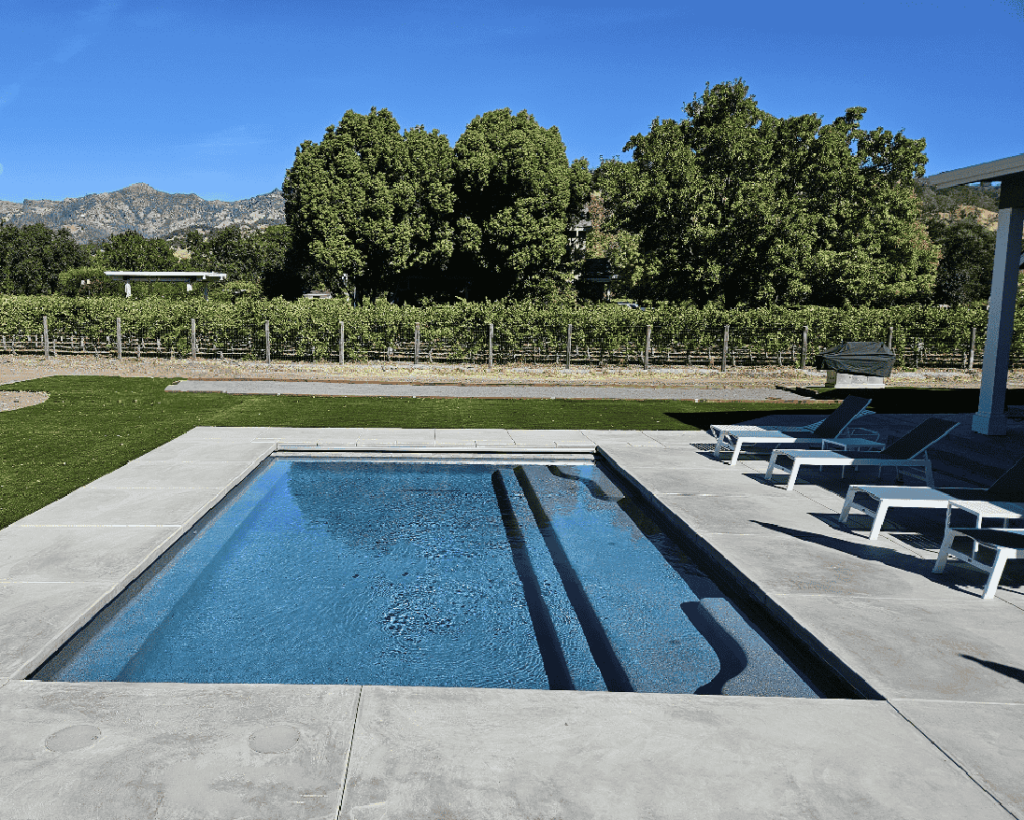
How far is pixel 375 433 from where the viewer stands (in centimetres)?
1265

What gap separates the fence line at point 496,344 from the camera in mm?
27953

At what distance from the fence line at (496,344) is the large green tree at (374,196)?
10058 millimetres

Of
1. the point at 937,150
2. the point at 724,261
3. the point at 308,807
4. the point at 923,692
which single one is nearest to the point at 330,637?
the point at 308,807

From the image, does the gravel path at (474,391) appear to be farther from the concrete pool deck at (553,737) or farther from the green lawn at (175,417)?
the concrete pool deck at (553,737)

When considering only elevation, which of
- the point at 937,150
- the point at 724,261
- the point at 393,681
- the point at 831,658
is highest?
the point at 937,150

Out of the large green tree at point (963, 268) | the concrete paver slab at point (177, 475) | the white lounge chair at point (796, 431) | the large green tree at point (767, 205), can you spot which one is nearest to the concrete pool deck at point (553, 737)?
the concrete paver slab at point (177, 475)

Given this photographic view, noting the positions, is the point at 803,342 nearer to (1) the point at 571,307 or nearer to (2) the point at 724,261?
(2) the point at 724,261

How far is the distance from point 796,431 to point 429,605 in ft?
24.5

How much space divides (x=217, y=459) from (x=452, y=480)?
3.30 meters

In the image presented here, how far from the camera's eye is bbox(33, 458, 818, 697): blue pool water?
5207 millimetres

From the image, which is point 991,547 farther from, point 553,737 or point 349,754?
point 349,754

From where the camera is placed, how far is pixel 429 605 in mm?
6441

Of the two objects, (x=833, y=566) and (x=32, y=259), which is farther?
(x=32, y=259)

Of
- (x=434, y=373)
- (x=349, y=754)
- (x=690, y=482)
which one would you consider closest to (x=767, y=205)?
(x=434, y=373)
